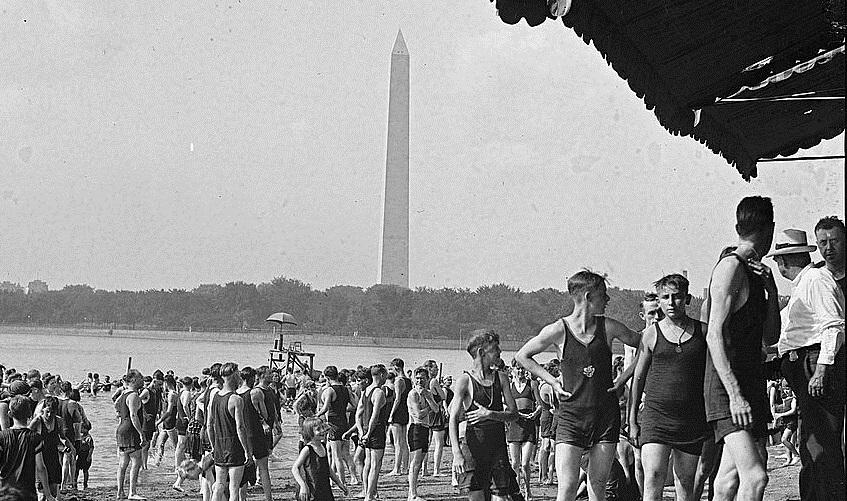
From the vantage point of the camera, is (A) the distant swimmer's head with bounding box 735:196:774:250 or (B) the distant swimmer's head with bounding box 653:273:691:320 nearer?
(A) the distant swimmer's head with bounding box 735:196:774:250

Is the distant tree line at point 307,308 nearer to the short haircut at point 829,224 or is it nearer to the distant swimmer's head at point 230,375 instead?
the distant swimmer's head at point 230,375

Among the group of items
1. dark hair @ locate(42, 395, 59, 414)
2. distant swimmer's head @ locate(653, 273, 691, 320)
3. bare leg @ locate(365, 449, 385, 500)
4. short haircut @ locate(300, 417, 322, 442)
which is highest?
distant swimmer's head @ locate(653, 273, 691, 320)

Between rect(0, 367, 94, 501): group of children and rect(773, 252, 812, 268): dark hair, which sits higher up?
rect(773, 252, 812, 268): dark hair

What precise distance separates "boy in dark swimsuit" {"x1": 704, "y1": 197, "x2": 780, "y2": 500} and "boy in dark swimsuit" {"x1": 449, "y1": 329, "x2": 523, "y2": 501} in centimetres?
278

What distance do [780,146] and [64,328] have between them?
140 metres

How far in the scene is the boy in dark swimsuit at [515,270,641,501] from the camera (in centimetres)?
562

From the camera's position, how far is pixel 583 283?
5750 mm

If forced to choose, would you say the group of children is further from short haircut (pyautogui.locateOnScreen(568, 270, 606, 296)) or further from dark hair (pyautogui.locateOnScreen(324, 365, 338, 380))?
short haircut (pyautogui.locateOnScreen(568, 270, 606, 296))

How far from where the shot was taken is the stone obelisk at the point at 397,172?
220ft

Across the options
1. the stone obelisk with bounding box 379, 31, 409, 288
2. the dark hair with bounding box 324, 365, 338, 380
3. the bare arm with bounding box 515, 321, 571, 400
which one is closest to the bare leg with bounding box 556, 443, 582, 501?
the bare arm with bounding box 515, 321, 571, 400

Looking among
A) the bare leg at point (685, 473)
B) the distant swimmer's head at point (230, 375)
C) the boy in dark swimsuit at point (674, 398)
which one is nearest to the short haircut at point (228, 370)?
the distant swimmer's head at point (230, 375)

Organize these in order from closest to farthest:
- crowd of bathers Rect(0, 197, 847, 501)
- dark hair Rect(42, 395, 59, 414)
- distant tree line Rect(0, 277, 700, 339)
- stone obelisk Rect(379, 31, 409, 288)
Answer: crowd of bathers Rect(0, 197, 847, 501) < dark hair Rect(42, 395, 59, 414) < stone obelisk Rect(379, 31, 409, 288) < distant tree line Rect(0, 277, 700, 339)

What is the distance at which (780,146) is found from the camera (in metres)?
Result: 9.48

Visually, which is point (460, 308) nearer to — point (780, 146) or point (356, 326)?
point (356, 326)
